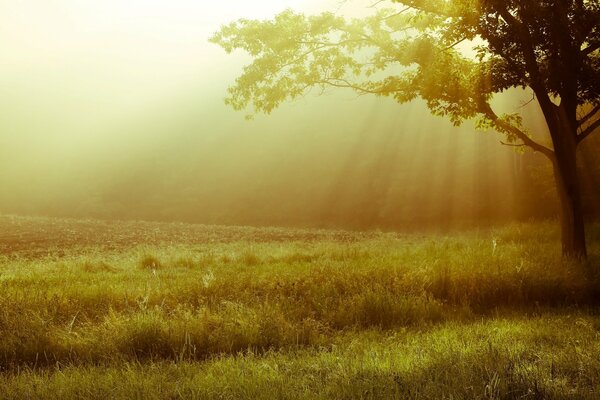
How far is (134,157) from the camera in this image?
86.8 metres

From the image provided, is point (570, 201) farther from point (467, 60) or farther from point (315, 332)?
point (315, 332)

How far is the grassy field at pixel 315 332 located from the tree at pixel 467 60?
132 inches

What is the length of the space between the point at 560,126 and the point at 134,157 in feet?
268

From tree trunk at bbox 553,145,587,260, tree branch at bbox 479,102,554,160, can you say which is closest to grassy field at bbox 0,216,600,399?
tree trunk at bbox 553,145,587,260

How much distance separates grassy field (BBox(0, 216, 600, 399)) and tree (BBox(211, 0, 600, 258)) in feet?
11.0

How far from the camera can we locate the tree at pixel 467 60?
40.4 feet

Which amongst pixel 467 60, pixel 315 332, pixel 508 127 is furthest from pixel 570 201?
pixel 315 332

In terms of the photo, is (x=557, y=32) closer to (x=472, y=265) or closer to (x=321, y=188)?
(x=472, y=265)

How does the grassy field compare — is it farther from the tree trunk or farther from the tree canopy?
the tree canopy

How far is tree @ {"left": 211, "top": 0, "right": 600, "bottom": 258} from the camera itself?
1231 centimetres

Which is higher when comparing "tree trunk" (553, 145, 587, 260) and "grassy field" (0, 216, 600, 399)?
"tree trunk" (553, 145, 587, 260)

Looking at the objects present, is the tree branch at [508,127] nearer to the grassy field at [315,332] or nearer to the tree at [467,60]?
the tree at [467,60]

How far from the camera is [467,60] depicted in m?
14.3

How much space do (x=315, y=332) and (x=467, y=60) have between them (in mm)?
10147
